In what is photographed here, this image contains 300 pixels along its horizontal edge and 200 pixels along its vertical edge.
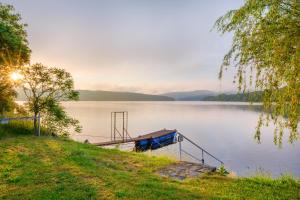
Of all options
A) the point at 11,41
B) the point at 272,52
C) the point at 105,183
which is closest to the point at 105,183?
the point at 105,183

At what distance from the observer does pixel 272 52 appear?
5211 mm

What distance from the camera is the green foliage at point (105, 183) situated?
578 cm

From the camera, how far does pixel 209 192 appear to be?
6.26 metres

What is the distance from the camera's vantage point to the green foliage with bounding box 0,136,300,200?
578 centimetres

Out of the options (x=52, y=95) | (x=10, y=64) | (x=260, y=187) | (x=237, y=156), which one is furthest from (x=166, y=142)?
(x=260, y=187)

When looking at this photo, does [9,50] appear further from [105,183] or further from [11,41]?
[105,183]

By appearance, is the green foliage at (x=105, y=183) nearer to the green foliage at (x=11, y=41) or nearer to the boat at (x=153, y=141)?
the green foliage at (x=11, y=41)

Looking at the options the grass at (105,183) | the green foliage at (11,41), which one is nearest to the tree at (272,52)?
the grass at (105,183)

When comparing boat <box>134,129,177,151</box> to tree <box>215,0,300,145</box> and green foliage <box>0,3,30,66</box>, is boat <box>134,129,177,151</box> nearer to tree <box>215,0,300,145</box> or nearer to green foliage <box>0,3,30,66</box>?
green foliage <box>0,3,30,66</box>

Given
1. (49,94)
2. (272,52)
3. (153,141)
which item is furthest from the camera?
(153,141)

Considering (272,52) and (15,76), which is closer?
(272,52)

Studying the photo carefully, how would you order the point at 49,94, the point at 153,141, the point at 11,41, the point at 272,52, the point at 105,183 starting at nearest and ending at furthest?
the point at 272,52
the point at 105,183
the point at 11,41
the point at 49,94
the point at 153,141

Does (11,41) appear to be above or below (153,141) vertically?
above

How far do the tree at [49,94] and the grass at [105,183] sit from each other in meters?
7.79
